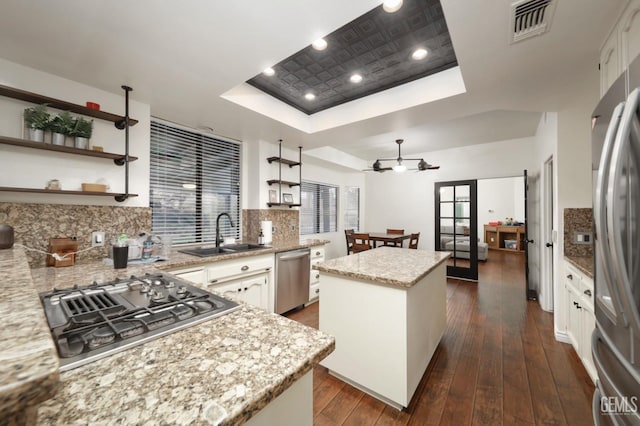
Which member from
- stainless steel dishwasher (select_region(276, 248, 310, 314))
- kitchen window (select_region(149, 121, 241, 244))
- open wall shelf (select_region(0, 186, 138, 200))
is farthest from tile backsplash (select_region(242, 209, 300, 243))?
open wall shelf (select_region(0, 186, 138, 200))

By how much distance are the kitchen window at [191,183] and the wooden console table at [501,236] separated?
330 inches

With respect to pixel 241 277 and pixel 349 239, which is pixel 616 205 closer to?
pixel 241 277

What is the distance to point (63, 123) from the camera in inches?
77.1

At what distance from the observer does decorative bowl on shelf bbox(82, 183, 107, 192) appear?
209 cm

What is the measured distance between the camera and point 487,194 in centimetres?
891

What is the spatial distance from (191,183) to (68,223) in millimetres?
1326

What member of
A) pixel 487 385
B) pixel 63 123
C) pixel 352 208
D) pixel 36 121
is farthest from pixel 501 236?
pixel 36 121

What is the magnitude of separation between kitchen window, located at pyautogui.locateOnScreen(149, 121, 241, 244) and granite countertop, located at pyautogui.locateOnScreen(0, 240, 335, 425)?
2.21 m

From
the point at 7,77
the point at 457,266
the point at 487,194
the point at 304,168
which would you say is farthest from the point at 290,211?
the point at 487,194

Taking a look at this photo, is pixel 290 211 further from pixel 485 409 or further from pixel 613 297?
pixel 613 297

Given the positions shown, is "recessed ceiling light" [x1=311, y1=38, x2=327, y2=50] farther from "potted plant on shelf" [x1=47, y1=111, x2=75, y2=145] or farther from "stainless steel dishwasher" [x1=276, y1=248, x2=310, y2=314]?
"stainless steel dishwasher" [x1=276, y1=248, x2=310, y2=314]

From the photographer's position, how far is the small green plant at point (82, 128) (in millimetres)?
2012

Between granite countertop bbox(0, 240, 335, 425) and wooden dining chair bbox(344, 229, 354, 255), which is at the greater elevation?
granite countertop bbox(0, 240, 335, 425)

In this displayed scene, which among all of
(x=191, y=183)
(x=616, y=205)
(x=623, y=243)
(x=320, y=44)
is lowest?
(x=623, y=243)
